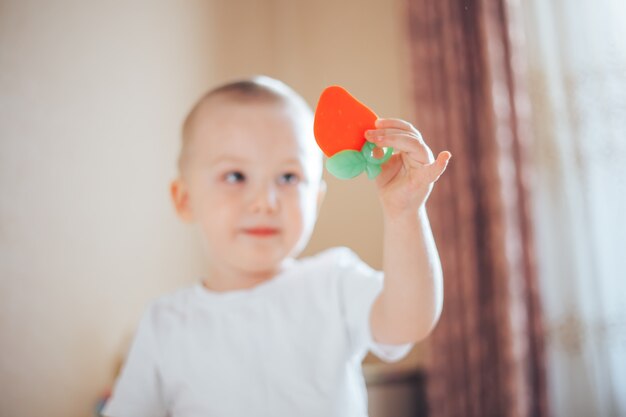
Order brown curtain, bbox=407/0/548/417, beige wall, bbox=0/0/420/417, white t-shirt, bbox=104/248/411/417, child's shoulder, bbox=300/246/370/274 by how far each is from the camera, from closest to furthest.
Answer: white t-shirt, bbox=104/248/411/417, child's shoulder, bbox=300/246/370/274, beige wall, bbox=0/0/420/417, brown curtain, bbox=407/0/548/417

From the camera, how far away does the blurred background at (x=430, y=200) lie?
1517mm

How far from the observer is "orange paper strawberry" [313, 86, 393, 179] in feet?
2.02

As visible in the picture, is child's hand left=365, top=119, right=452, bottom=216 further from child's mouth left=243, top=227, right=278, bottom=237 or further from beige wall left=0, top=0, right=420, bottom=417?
beige wall left=0, top=0, right=420, bottom=417

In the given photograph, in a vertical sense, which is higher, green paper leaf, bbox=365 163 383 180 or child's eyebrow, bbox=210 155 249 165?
child's eyebrow, bbox=210 155 249 165

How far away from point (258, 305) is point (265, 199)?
0.19 meters

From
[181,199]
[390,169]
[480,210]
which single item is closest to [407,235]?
[390,169]

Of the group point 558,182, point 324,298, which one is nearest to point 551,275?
point 558,182

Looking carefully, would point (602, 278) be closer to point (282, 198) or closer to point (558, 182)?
point (558, 182)

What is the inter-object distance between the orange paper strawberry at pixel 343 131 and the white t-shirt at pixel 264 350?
0.94 ft

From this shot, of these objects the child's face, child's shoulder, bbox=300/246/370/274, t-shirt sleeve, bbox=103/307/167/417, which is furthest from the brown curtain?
t-shirt sleeve, bbox=103/307/167/417

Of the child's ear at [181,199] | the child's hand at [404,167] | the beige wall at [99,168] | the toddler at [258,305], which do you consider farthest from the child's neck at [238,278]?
the beige wall at [99,168]

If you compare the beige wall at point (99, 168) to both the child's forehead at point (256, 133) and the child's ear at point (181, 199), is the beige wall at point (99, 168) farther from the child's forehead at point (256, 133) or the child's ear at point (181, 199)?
the child's forehead at point (256, 133)

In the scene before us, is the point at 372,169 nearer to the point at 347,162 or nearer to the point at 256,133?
the point at 347,162

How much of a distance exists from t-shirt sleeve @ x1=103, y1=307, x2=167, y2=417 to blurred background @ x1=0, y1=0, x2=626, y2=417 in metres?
0.66
